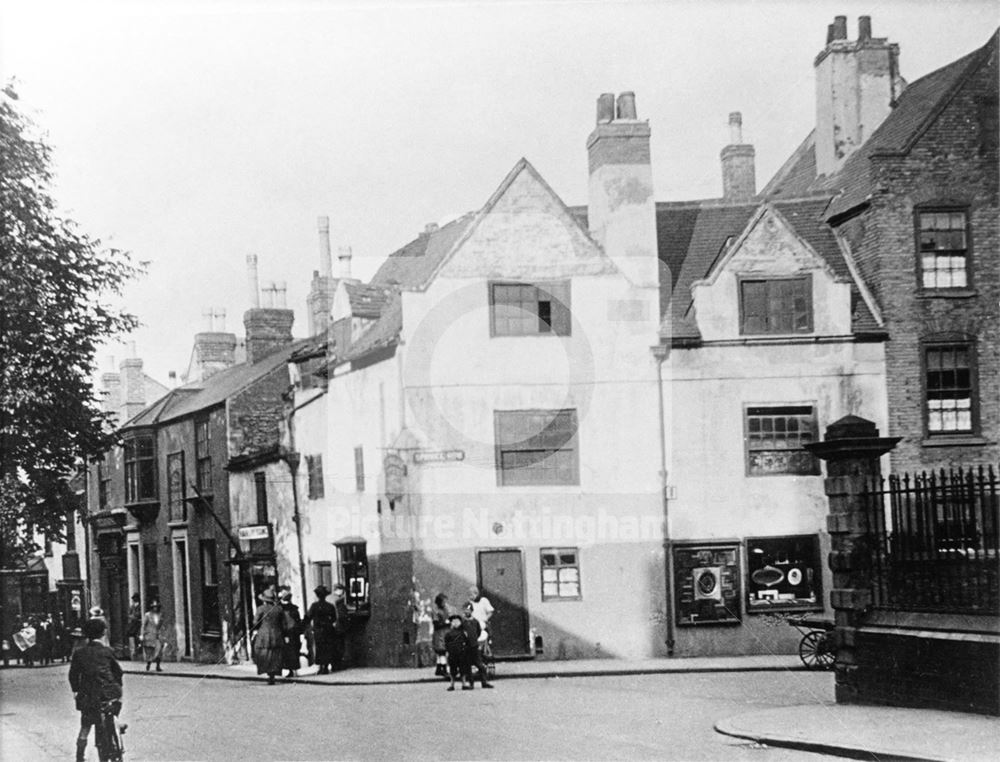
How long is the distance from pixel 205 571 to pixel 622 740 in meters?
13.7

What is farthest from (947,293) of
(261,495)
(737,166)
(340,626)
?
(261,495)

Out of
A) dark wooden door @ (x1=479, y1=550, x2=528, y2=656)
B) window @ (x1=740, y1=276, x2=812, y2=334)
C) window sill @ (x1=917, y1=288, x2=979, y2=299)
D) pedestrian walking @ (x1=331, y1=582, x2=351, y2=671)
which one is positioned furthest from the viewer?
pedestrian walking @ (x1=331, y1=582, x2=351, y2=671)

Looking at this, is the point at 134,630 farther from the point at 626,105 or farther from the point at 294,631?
the point at 626,105

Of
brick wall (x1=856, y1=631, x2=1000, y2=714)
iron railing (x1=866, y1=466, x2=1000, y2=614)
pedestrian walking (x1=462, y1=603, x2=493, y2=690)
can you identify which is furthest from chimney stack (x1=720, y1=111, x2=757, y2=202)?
pedestrian walking (x1=462, y1=603, x2=493, y2=690)

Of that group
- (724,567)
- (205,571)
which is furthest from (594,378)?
(205,571)

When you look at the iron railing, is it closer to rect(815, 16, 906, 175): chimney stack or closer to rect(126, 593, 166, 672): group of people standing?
rect(815, 16, 906, 175): chimney stack

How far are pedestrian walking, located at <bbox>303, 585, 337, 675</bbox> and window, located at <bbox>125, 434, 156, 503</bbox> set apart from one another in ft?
12.4

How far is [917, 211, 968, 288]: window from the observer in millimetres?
18250

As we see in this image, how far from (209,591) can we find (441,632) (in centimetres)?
699

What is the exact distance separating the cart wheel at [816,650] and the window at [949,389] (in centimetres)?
337

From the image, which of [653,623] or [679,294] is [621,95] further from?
[653,623]

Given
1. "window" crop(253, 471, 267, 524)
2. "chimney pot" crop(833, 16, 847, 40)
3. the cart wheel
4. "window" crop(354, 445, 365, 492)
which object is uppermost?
"chimney pot" crop(833, 16, 847, 40)

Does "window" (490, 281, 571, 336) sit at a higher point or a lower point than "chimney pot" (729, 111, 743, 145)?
lower

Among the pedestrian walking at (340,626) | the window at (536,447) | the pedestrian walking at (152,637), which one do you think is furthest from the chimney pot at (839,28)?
the pedestrian walking at (152,637)
